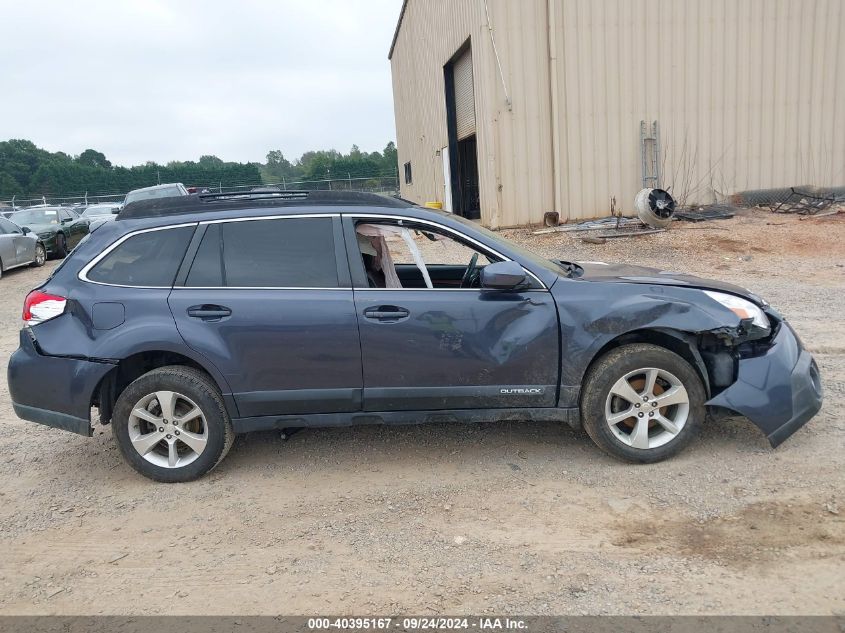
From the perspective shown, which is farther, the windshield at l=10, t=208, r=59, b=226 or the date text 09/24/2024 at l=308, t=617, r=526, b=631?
the windshield at l=10, t=208, r=59, b=226

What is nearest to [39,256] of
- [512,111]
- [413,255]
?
[512,111]

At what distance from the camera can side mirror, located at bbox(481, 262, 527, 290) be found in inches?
157

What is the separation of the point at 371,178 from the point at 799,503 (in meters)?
47.2

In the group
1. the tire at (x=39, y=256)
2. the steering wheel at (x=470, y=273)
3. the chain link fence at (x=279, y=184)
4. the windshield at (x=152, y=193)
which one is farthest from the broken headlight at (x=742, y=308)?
the chain link fence at (x=279, y=184)

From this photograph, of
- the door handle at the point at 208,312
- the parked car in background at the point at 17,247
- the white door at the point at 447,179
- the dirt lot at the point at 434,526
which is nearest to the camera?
the dirt lot at the point at 434,526

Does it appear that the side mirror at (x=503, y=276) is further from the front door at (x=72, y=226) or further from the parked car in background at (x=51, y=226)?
the front door at (x=72, y=226)

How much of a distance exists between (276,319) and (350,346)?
19.1 inches

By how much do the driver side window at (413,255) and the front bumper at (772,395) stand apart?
1.70 m

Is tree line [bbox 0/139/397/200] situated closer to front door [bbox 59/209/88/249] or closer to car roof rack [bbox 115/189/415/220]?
front door [bbox 59/209/88/249]

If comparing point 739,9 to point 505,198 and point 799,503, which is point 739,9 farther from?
point 799,503

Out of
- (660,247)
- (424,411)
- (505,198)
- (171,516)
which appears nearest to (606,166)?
(505,198)

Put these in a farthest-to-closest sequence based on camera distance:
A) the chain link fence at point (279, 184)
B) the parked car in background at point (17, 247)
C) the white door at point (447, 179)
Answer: the chain link fence at point (279, 184) < the white door at point (447, 179) < the parked car in background at point (17, 247)

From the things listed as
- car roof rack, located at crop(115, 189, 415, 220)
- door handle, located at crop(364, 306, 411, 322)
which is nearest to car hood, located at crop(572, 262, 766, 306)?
door handle, located at crop(364, 306, 411, 322)

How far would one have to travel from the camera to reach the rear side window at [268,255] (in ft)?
13.8
